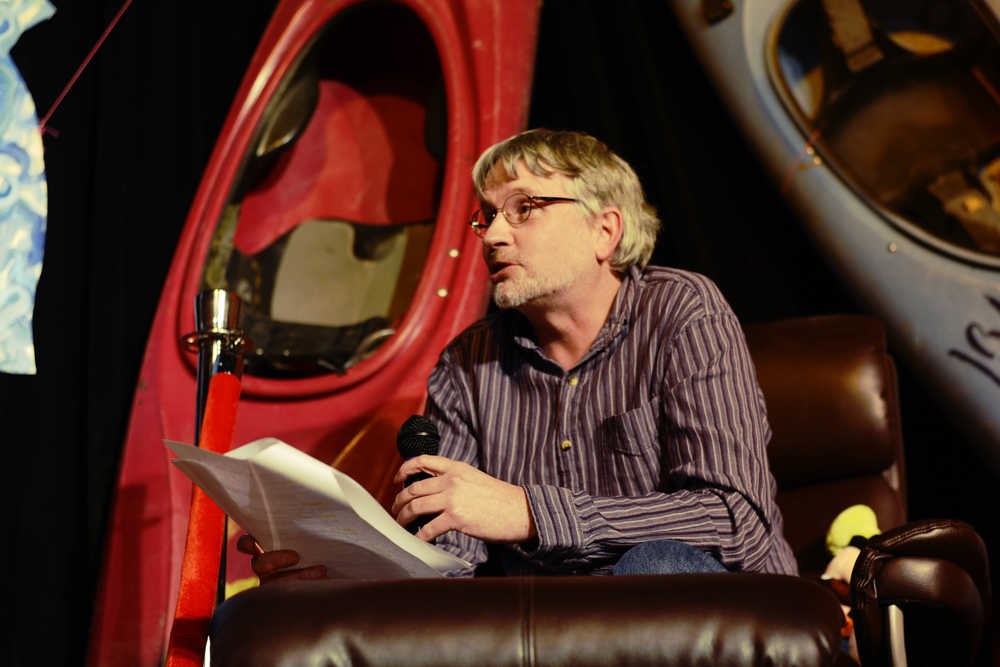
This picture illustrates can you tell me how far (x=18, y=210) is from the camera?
1610mm

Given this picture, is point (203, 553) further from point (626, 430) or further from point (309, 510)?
point (626, 430)

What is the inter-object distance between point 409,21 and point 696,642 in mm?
A: 1707

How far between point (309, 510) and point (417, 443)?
7.7 inches

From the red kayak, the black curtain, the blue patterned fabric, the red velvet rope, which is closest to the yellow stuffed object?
the black curtain

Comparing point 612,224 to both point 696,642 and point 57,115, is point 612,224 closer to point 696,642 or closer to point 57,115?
point 696,642

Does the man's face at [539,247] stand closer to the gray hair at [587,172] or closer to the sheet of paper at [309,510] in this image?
the gray hair at [587,172]

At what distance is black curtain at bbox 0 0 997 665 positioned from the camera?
1.58 meters

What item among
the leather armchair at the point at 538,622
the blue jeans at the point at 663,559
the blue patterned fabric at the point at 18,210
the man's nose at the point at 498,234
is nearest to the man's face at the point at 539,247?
the man's nose at the point at 498,234

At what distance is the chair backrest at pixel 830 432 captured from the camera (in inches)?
55.8

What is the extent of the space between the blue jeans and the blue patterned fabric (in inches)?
46.6

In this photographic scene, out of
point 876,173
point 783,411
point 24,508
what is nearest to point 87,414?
point 24,508

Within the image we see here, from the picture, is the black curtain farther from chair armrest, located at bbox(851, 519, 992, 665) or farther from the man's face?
chair armrest, located at bbox(851, 519, 992, 665)

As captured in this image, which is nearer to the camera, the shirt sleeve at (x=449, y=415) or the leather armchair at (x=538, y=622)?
the leather armchair at (x=538, y=622)

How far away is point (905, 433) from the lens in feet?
6.08
